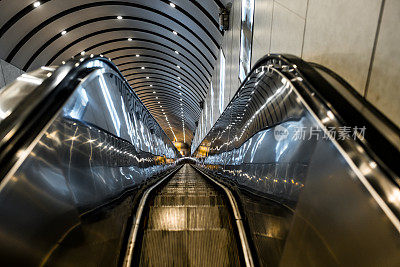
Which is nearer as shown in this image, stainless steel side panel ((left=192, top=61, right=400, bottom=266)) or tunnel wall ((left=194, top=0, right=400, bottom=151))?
stainless steel side panel ((left=192, top=61, right=400, bottom=266))

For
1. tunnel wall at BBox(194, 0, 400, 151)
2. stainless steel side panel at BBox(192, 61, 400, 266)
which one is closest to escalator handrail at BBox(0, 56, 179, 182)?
stainless steel side panel at BBox(192, 61, 400, 266)

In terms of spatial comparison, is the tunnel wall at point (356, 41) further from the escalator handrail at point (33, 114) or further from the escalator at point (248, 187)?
the escalator handrail at point (33, 114)

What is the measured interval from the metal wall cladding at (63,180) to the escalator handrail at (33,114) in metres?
0.04

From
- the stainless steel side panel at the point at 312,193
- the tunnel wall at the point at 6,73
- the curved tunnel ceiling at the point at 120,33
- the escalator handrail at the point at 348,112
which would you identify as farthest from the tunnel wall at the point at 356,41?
the tunnel wall at the point at 6,73

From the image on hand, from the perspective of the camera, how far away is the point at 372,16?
1.65 meters

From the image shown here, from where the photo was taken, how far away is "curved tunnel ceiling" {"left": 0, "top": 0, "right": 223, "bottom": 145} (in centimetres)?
1007

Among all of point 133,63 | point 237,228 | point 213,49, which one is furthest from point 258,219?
point 133,63

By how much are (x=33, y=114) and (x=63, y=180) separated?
0.40m

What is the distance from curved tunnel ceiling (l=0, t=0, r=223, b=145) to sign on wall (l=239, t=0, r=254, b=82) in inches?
118

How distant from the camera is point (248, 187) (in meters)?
2.69

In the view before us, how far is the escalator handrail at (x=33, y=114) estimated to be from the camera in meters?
1.04

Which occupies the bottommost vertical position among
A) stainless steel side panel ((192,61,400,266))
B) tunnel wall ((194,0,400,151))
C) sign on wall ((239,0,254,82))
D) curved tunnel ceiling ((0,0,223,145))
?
stainless steel side panel ((192,61,400,266))

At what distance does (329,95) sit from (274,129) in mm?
663

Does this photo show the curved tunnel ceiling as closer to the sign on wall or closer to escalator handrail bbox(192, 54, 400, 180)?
the sign on wall
